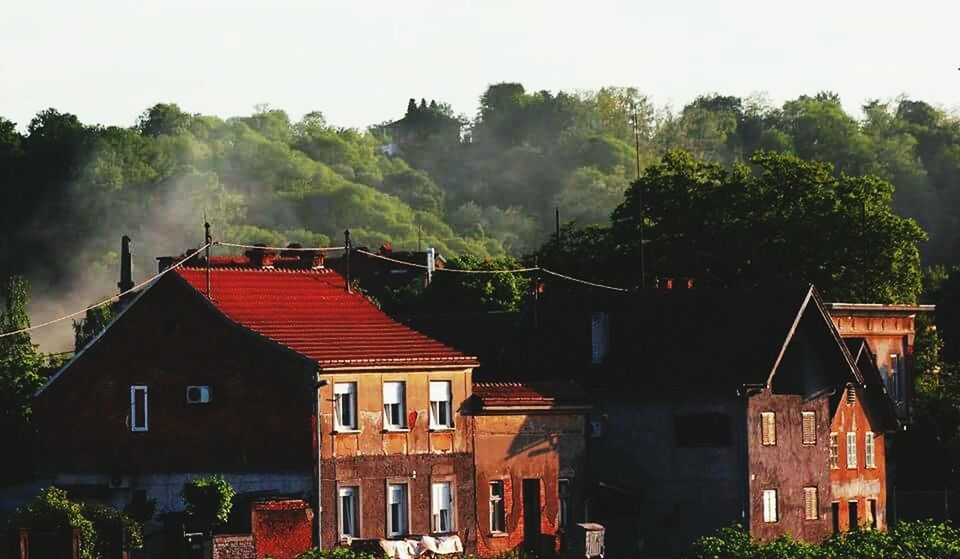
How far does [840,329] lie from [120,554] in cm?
3815

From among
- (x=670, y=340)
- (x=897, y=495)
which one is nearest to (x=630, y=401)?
(x=670, y=340)

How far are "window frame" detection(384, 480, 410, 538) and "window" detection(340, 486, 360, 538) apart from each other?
3.15 ft

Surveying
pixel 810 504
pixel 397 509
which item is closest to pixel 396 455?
pixel 397 509

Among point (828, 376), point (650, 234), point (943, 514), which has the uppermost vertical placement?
point (650, 234)

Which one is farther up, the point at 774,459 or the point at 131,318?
the point at 131,318

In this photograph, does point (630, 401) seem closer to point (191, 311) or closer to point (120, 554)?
point (191, 311)

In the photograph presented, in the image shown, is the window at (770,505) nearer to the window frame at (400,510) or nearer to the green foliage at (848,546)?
the green foliage at (848,546)

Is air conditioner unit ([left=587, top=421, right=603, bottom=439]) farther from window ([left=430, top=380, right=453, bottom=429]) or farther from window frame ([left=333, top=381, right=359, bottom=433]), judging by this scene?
window frame ([left=333, top=381, right=359, bottom=433])

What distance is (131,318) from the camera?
5647cm

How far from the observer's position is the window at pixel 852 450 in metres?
70.9

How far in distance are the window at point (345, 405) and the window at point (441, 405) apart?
8.72ft

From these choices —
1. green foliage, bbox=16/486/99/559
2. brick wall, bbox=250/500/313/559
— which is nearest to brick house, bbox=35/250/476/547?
brick wall, bbox=250/500/313/559

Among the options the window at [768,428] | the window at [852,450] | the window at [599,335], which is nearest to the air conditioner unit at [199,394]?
the window at [599,335]

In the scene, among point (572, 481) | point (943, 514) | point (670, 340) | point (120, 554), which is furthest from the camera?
point (943, 514)
